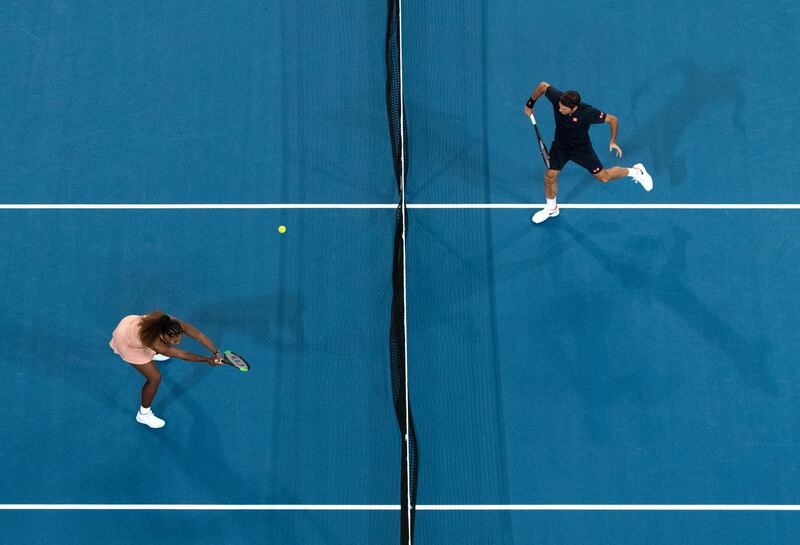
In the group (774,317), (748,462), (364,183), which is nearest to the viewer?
(748,462)

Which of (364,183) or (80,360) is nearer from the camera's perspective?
(80,360)

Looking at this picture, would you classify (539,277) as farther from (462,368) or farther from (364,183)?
(364,183)

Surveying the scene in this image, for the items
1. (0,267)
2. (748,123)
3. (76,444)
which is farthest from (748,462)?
(0,267)

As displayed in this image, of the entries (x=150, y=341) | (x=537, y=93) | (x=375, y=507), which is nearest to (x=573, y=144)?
(x=537, y=93)

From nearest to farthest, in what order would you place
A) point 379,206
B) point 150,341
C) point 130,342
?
point 150,341 < point 130,342 < point 379,206

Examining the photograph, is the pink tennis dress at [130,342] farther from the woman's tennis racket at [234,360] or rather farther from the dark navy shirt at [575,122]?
the dark navy shirt at [575,122]

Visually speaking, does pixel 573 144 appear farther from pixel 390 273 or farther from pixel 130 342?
pixel 130 342
